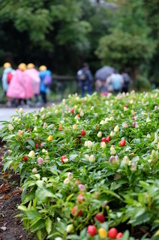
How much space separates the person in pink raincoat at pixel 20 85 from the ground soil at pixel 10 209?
7.68 meters

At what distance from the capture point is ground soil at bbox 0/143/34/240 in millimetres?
3208

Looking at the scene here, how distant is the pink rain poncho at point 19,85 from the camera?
12.0 meters

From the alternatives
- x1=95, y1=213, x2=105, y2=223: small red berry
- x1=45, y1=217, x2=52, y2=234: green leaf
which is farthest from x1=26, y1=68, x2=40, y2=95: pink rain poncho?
x1=95, y1=213, x2=105, y2=223: small red berry

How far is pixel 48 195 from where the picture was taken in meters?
2.65

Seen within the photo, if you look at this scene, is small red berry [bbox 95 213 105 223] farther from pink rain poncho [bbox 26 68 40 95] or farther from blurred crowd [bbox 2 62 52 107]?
pink rain poncho [bbox 26 68 40 95]

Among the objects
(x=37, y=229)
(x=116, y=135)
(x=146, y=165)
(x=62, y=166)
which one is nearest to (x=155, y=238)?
(x=146, y=165)

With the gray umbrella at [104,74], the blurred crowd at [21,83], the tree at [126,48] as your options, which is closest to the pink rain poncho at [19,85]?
the blurred crowd at [21,83]

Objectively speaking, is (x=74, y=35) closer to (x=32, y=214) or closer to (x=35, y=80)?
(x=35, y=80)

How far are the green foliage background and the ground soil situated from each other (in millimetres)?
15341

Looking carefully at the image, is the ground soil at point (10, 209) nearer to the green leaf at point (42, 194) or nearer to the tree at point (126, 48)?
the green leaf at point (42, 194)

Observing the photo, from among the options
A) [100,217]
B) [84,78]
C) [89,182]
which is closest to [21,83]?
[84,78]

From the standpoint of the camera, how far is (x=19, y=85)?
12062mm

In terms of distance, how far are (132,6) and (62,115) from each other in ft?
70.0

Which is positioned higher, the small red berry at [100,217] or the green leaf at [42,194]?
the green leaf at [42,194]
